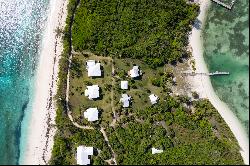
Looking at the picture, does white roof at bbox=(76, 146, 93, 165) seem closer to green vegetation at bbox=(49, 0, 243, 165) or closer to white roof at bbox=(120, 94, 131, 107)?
green vegetation at bbox=(49, 0, 243, 165)

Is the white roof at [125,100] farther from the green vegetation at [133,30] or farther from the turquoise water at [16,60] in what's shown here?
the turquoise water at [16,60]

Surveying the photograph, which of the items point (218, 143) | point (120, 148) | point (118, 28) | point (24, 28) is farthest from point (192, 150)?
point (24, 28)

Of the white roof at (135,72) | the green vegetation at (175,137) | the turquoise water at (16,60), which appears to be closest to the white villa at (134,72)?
the white roof at (135,72)

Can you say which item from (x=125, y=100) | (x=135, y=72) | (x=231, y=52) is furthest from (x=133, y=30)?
(x=231, y=52)

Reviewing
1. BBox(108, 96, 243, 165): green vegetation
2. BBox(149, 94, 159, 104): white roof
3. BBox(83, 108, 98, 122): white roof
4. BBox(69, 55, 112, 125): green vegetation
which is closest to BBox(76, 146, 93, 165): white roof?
BBox(108, 96, 243, 165): green vegetation

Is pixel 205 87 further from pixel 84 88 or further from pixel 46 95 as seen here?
pixel 46 95

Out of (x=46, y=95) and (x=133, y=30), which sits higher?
(x=133, y=30)
